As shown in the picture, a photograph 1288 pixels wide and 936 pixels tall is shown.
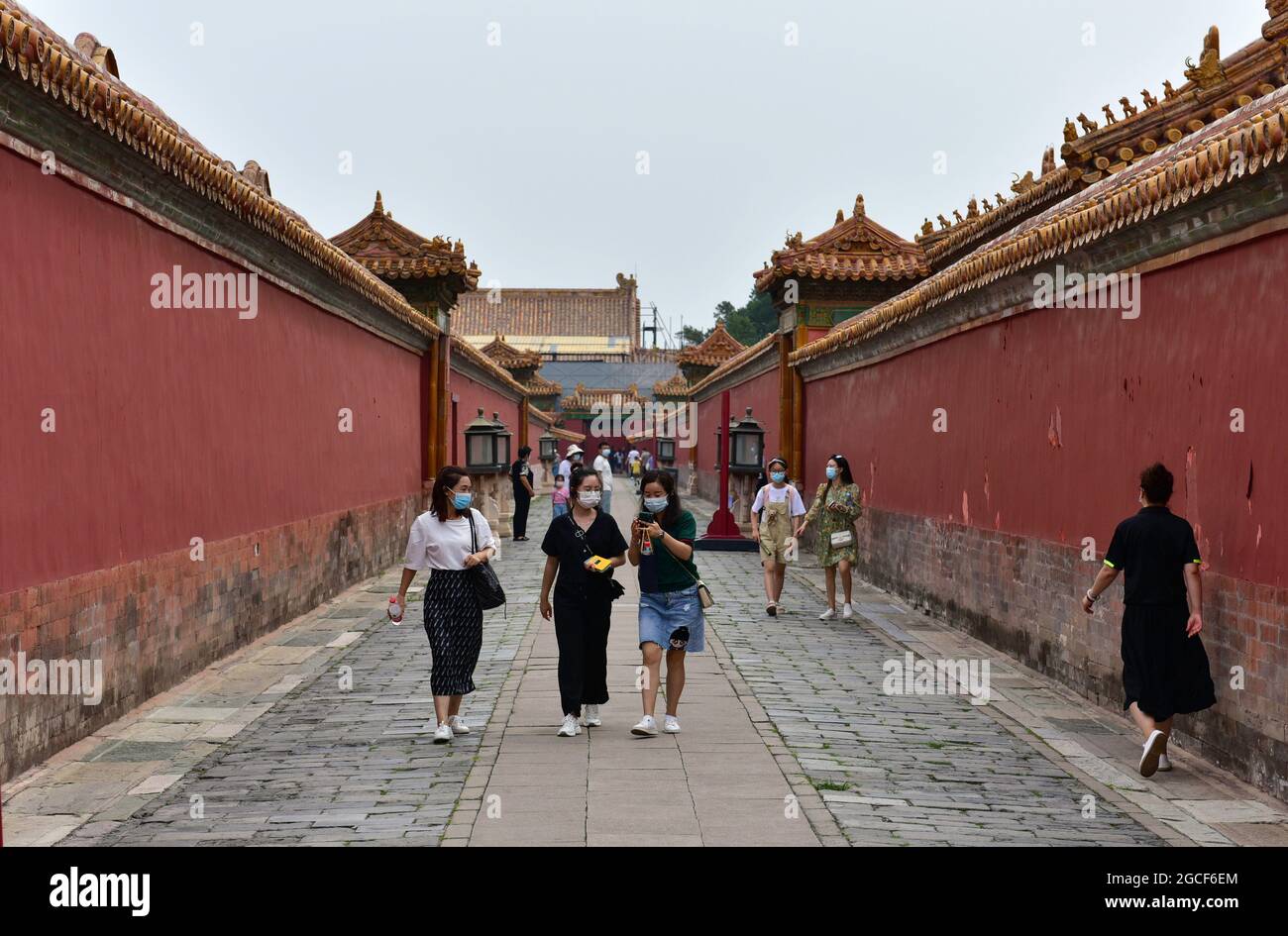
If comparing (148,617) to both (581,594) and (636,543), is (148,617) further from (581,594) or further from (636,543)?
(636,543)

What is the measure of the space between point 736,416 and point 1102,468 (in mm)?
26885

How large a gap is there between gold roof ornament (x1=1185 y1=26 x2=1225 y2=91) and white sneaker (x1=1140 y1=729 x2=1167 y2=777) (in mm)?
7807

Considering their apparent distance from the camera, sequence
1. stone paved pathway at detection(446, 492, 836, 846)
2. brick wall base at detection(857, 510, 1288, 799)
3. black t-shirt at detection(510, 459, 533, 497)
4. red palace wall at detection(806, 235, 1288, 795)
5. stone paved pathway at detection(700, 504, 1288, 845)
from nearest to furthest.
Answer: stone paved pathway at detection(446, 492, 836, 846)
stone paved pathway at detection(700, 504, 1288, 845)
brick wall base at detection(857, 510, 1288, 799)
red palace wall at detection(806, 235, 1288, 795)
black t-shirt at detection(510, 459, 533, 497)

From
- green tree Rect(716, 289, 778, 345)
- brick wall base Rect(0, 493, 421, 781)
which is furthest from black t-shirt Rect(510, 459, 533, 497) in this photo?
green tree Rect(716, 289, 778, 345)

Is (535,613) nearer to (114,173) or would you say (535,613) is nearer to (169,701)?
(169,701)

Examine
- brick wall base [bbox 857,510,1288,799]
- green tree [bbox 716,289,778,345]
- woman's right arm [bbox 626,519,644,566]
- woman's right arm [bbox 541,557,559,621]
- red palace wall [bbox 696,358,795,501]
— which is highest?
green tree [bbox 716,289,778,345]

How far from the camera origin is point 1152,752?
7.56 meters

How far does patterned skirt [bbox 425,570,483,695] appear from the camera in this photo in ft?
27.5

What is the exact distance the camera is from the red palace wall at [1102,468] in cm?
748

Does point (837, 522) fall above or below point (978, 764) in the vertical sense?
above

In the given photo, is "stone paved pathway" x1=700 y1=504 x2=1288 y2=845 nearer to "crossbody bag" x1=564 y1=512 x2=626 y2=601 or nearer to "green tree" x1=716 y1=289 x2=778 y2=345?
"crossbody bag" x1=564 y1=512 x2=626 y2=601

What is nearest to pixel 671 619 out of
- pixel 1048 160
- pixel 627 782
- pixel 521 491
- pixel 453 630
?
pixel 453 630

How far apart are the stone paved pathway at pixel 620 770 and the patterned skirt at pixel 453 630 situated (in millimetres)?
386

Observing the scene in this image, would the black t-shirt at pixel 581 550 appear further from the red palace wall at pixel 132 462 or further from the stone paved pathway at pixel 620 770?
the red palace wall at pixel 132 462
